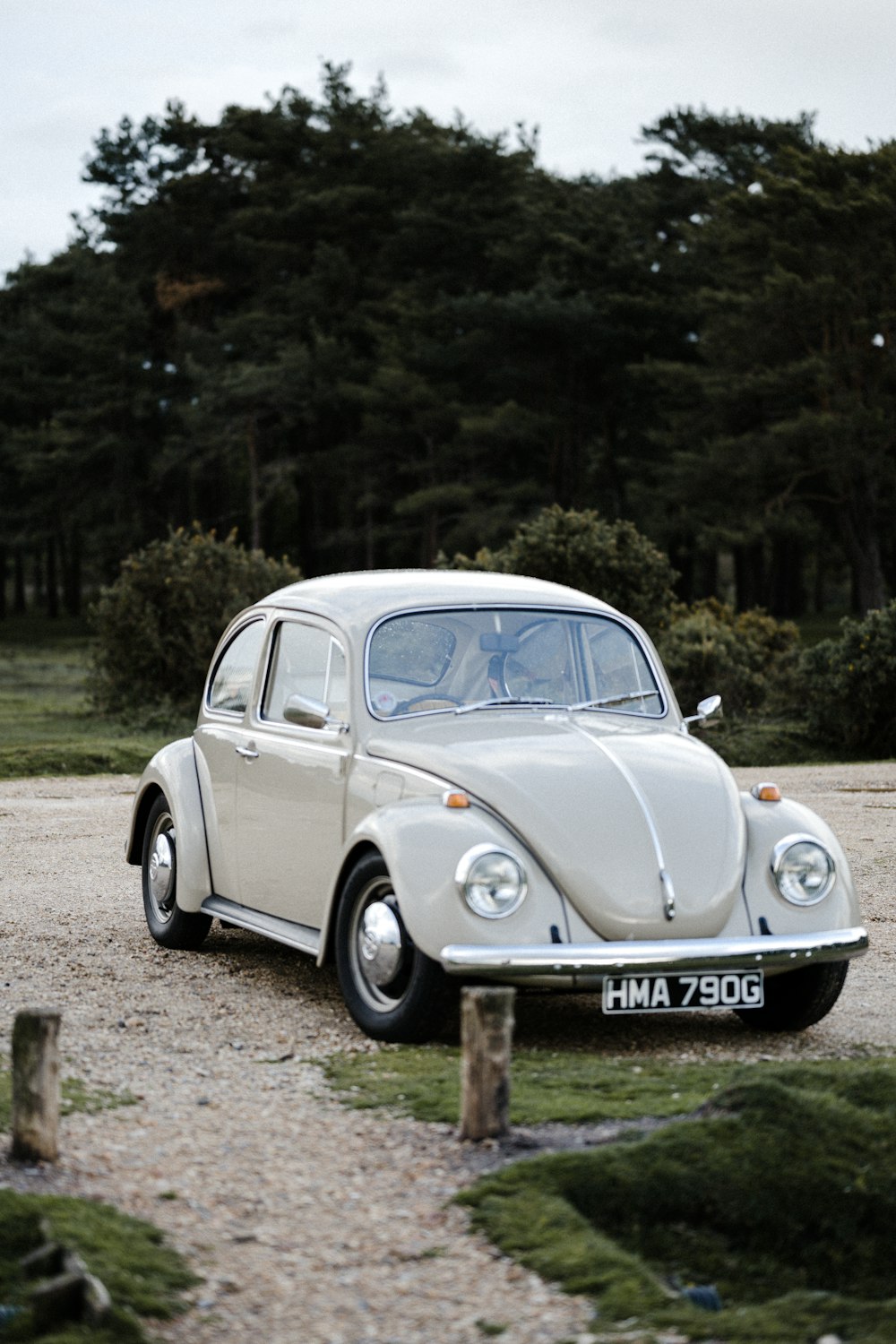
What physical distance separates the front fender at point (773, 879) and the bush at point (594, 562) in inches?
620

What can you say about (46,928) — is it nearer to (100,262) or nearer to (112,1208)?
(112,1208)

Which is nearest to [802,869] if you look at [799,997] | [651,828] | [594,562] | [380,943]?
[799,997]

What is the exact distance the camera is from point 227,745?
782 cm

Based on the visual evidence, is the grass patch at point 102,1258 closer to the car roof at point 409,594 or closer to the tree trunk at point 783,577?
the car roof at point 409,594

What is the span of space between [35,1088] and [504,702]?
296 centimetres

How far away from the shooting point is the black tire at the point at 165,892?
26.5 ft

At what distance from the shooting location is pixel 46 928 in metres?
8.66

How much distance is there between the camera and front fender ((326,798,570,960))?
568 centimetres

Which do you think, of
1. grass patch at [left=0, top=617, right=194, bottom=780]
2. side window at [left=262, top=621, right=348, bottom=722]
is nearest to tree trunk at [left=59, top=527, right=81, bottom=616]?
grass patch at [left=0, top=617, right=194, bottom=780]

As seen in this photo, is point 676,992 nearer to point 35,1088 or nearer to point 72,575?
point 35,1088

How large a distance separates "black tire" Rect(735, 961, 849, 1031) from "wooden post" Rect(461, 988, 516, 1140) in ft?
6.34

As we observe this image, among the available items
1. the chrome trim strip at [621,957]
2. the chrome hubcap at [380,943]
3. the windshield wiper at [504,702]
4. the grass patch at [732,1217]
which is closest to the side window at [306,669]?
the windshield wiper at [504,702]

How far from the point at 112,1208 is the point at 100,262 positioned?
5926 centimetres

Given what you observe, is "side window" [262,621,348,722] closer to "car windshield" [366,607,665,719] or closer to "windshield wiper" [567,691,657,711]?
"car windshield" [366,607,665,719]
